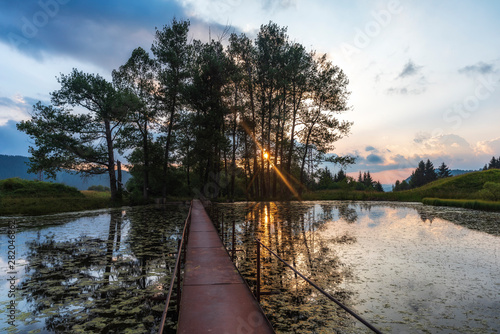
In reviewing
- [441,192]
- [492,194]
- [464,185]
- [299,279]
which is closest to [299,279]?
[299,279]

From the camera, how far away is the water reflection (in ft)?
14.4

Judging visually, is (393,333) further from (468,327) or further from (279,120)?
(279,120)

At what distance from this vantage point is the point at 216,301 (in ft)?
14.8

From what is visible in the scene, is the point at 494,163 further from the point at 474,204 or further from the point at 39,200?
the point at 39,200

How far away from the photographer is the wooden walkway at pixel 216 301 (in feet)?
12.1

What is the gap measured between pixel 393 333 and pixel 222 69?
2952 centimetres

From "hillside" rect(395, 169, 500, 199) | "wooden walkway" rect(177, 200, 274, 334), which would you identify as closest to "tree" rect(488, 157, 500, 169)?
"hillside" rect(395, 169, 500, 199)

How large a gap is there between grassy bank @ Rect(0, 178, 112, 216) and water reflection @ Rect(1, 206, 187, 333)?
1094 cm

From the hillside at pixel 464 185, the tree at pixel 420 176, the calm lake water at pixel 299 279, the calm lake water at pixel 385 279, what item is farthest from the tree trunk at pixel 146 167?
the tree at pixel 420 176

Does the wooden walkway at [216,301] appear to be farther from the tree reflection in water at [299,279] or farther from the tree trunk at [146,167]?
the tree trunk at [146,167]

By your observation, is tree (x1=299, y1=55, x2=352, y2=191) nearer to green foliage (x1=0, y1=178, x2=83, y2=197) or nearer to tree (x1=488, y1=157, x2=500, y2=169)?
green foliage (x1=0, y1=178, x2=83, y2=197)

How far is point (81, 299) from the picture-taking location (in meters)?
5.21

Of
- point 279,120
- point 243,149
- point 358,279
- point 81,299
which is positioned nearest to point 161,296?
point 81,299

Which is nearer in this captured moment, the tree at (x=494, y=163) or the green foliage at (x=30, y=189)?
the green foliage at (x=30, y=189)
